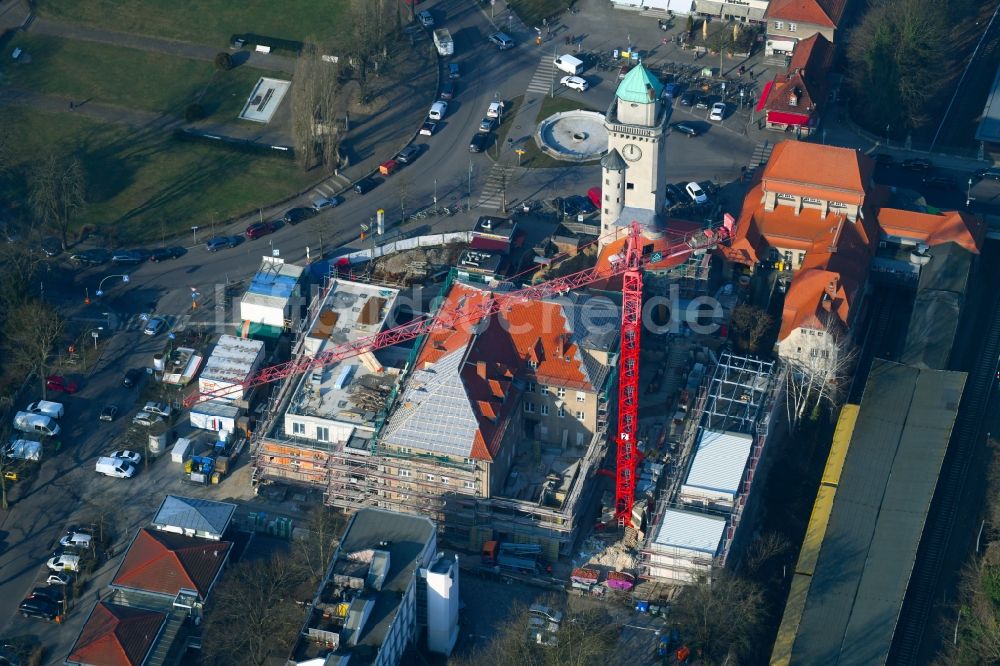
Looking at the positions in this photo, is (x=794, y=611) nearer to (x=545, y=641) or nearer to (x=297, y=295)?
(x=545, y=641)

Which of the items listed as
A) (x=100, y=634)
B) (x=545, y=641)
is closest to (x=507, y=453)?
(x=545, y=641)

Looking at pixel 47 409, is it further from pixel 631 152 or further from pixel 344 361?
pixel 631 152

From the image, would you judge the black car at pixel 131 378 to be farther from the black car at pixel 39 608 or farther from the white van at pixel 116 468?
the black car at pixel 39 608

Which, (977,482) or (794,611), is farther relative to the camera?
(977,482)

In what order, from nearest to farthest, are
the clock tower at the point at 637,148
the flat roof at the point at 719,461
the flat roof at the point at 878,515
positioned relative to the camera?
the flat roof at the point at 878,515 < the flat roof at the point at 719,461 < the clock tower at the point at 637,148

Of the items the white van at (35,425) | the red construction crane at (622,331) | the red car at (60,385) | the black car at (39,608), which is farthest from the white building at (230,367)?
the black car at (39,608)
